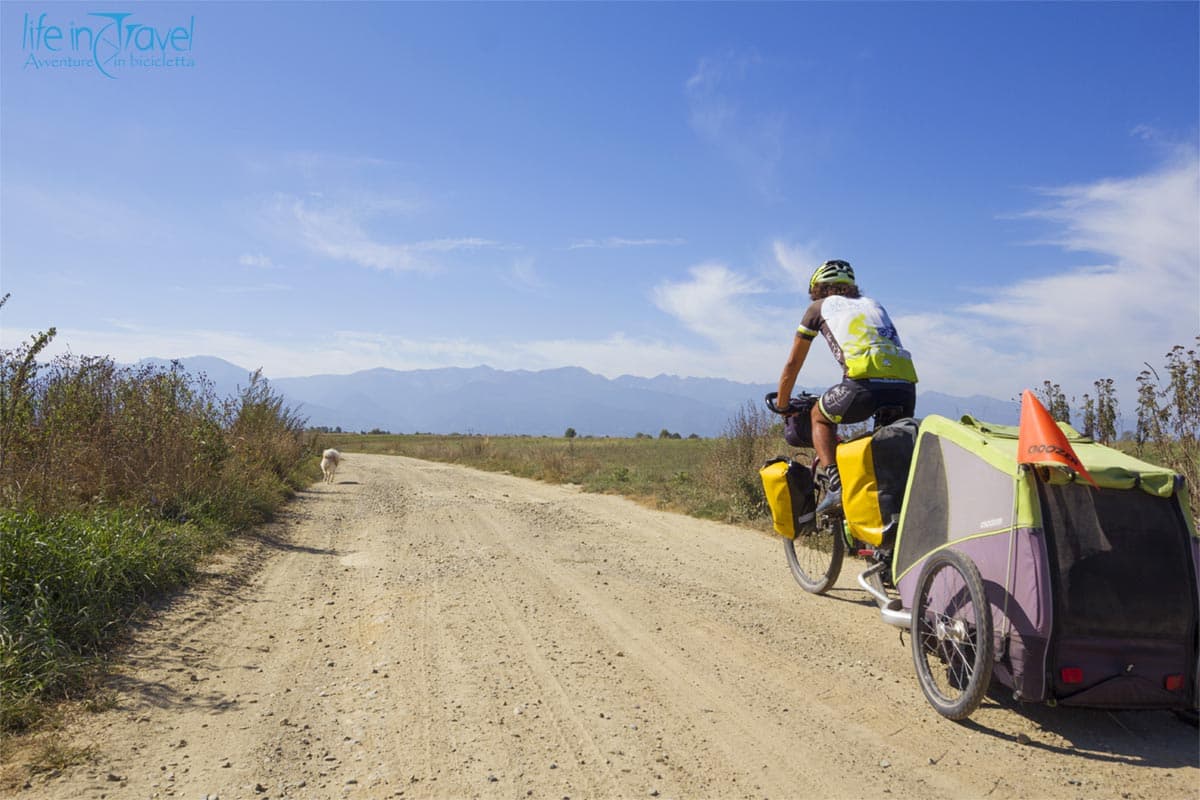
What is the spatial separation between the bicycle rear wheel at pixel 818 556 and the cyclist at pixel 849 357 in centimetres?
29

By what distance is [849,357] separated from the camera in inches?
191

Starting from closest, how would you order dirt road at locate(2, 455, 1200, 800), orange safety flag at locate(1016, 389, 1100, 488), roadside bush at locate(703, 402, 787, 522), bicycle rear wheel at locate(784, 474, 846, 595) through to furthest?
dirt road at locate(2, 455, 1200, 800) < orange safety flag at locate(1016, 389, 1100, 488) < bicycle rear wheel at locate(784, 474, 846, 595) < roadside bush at locate(703, 402, 787, 522)

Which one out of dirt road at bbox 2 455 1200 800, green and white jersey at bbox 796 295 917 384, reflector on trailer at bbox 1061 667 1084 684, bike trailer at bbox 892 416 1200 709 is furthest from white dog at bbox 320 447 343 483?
reflector on trailer at bbox 1061 667 1084 684

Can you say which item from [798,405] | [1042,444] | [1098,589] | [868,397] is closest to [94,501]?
[798,405]

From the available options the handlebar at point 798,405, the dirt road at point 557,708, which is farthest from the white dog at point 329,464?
the handlebar at point 798,405

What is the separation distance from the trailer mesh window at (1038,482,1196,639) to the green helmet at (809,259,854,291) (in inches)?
106

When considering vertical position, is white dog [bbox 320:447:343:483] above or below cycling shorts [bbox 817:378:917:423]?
below

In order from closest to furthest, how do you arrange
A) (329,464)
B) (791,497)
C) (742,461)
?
(791,497), (742,461), (329,464)

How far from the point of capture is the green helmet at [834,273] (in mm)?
5480

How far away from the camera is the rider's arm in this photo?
5438 mm

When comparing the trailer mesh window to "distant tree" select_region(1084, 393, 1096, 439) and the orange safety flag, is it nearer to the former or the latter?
the orange safety flag

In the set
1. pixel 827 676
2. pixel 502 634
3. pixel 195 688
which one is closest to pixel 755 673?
pixel 827 676

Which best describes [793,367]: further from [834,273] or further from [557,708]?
[557,708]

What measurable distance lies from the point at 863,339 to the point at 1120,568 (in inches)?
84.0
